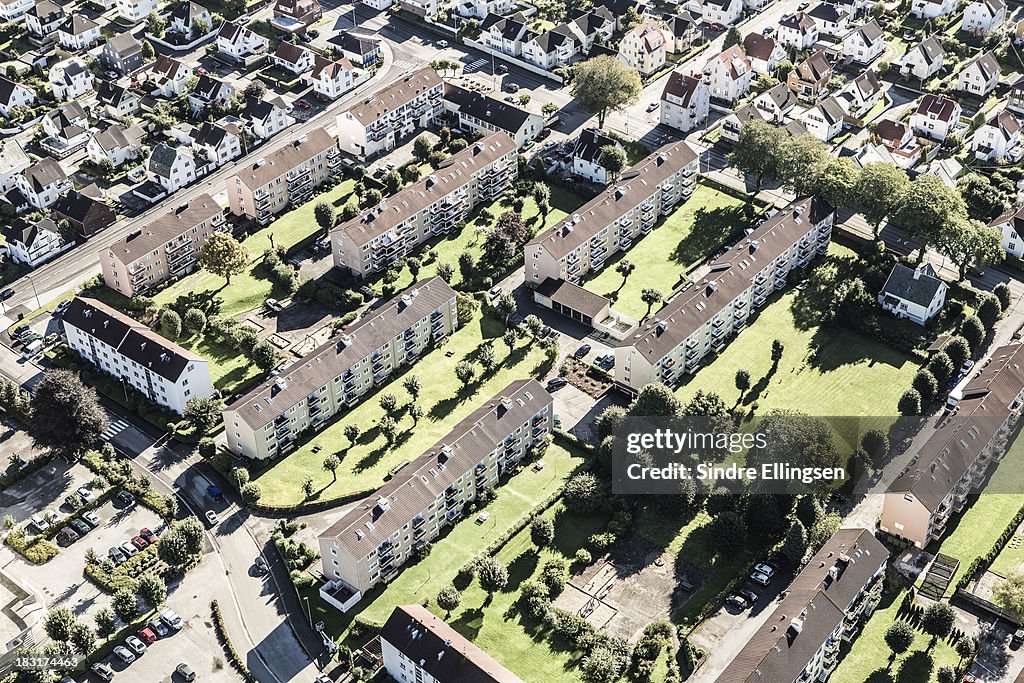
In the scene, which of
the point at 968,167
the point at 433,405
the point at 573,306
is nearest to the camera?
the point at 433,405

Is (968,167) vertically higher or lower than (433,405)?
higher

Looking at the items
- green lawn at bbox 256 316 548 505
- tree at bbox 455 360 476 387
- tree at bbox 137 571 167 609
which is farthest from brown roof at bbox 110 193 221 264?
tree at bbox 137 571 167 609

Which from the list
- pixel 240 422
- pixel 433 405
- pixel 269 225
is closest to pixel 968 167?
pixel 433 405

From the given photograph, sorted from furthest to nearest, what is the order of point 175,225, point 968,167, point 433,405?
point 968,167 → point 175,225 → point 433,405

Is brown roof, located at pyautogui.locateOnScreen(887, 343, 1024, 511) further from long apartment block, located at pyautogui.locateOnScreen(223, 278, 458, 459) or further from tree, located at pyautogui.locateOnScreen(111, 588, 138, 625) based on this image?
tree, located at pyautogui.locateOnScreen(111, 588, 138, 625)

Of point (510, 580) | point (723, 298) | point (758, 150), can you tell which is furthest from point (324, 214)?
point (510, 580)

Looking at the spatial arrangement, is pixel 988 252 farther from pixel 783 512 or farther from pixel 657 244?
pixel 783 512

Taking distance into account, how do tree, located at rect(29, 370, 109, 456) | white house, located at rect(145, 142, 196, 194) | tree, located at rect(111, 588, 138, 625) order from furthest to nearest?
white house, located at rect(145, 142, 196, 194)
tree, located at rect(29, 370, 109, 456)
tree, located at rect(111, 588, 138, 625)
